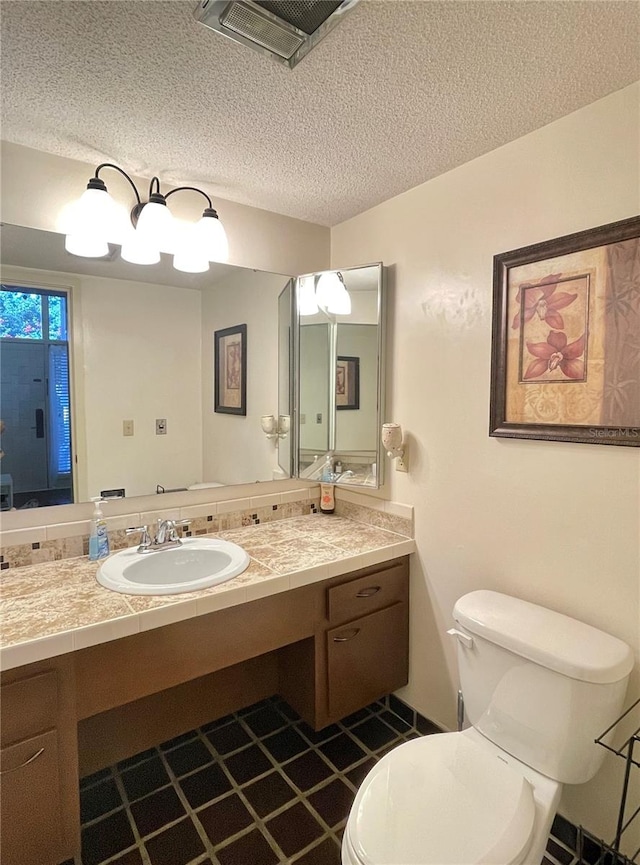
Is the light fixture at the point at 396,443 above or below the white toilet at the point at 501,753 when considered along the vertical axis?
above

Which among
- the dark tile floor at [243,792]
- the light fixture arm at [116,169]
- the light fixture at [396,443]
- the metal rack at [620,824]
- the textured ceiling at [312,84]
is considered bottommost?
the dark tile floor at [243,792]

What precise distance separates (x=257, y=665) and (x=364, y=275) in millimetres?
1804

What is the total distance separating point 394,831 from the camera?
102 cm

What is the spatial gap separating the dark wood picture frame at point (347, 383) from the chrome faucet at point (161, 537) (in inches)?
36.3

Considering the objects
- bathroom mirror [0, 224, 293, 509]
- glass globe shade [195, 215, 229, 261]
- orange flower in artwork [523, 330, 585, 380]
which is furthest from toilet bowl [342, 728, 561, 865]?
glass globe shade [195, 215, 229, 261]

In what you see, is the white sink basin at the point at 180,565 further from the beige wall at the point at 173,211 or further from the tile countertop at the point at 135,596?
the beige wall at the point at 173,211

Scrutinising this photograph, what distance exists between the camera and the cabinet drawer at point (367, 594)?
171 cm

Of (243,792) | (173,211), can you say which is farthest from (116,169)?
(243,792)

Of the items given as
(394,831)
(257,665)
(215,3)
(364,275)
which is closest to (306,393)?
(364,275)

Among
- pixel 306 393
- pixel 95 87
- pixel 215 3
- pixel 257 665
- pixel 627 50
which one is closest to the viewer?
pixel 215 3

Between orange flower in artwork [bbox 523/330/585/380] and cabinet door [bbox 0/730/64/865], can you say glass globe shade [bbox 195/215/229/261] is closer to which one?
orange flower in artwork [bbox 523/330/585/380]

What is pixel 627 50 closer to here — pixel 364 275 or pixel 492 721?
pixel 364 275

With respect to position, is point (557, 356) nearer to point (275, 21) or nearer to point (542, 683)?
point (542, 683)

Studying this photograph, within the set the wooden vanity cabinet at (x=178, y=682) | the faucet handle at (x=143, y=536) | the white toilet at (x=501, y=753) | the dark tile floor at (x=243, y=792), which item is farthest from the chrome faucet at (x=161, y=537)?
the white toilet at (x=501, y=753)
